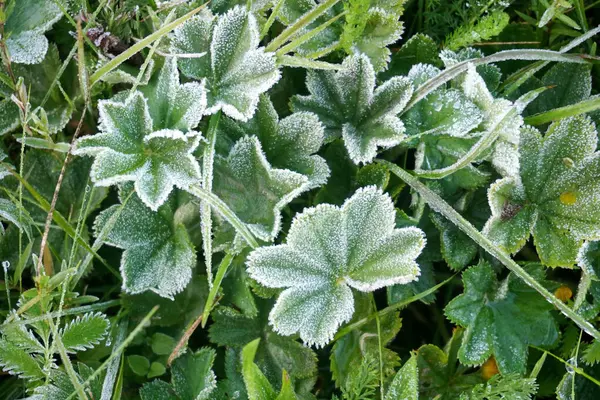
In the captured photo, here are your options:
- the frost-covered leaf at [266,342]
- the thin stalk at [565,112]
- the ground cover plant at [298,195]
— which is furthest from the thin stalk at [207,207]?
the thin stalk at [565,112]

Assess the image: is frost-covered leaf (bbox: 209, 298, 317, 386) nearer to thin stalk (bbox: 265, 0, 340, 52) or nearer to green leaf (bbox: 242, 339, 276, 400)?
green leaf (bbox: 242, 339, 276, 400)

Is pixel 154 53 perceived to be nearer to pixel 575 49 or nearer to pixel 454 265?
pixel 454 265

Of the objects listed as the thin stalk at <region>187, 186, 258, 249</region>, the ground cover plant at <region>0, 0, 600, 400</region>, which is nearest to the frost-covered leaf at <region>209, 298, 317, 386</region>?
the ground cover plant at <region>0, 0, 600, 400</region>

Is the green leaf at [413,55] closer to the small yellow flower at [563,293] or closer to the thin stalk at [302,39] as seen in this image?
the thin stalk at [302,39]

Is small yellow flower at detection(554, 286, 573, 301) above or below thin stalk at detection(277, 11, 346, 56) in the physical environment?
below

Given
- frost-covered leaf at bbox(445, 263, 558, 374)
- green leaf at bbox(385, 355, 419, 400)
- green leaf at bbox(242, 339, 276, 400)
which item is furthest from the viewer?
frost-covered leaf at bbox(445, 263, 558, 374)
